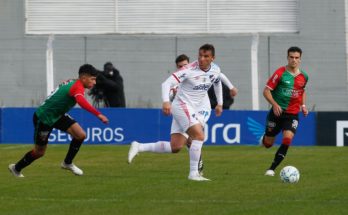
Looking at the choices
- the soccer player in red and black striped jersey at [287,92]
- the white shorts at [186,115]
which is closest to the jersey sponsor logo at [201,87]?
the white shorts at [186,115]

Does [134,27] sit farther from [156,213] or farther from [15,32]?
[156,213]

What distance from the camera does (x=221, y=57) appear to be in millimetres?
35469

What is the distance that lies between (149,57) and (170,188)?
70.9 feet

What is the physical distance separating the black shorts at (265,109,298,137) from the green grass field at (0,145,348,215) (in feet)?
2.49

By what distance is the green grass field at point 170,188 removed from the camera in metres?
12.4

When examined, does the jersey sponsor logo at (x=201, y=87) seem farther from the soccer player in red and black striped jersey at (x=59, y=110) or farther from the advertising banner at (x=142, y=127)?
the advertising banner at (x=142, y=127)

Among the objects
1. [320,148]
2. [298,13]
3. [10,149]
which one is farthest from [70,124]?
[298,13]

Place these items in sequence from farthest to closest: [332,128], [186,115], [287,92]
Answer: [332,128] → [287,92] → [186,115]

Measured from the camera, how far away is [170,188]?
14.6 m

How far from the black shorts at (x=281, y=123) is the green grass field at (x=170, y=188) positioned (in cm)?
76

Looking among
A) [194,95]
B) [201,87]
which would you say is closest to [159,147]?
[194,95]

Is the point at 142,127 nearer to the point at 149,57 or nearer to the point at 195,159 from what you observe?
the point at 149,57

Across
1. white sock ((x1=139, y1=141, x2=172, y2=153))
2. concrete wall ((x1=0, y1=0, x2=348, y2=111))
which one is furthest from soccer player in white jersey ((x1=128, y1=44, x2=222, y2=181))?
concrete wall ((x1=0, y1=0, x2=348, y2=111))

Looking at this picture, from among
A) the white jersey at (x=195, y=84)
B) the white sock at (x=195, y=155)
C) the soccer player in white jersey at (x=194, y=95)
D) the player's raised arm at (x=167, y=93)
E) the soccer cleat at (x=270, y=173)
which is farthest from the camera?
the soccer cleat at (x=270, y=173)
